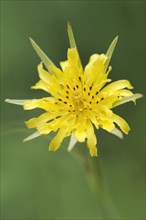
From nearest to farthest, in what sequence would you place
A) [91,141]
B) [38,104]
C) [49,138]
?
[91,141], [38,104], [49,138]

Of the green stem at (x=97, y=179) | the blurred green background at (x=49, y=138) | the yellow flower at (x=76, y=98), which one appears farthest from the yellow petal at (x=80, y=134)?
the blurred green background at (x=49, y=138)

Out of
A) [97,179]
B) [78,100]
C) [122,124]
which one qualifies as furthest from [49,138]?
[122,124]

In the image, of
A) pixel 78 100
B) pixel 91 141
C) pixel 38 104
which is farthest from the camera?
pixel 78 100

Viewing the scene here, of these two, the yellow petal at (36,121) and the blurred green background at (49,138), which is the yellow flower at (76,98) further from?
the blurred green background at (49,138)

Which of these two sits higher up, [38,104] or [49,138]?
[38,104]

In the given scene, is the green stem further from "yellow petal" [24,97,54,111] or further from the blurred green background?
the blurred green background

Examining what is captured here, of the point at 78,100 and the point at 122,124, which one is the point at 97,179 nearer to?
the point at 122,124

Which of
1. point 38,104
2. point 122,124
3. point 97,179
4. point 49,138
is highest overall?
point 38,104
